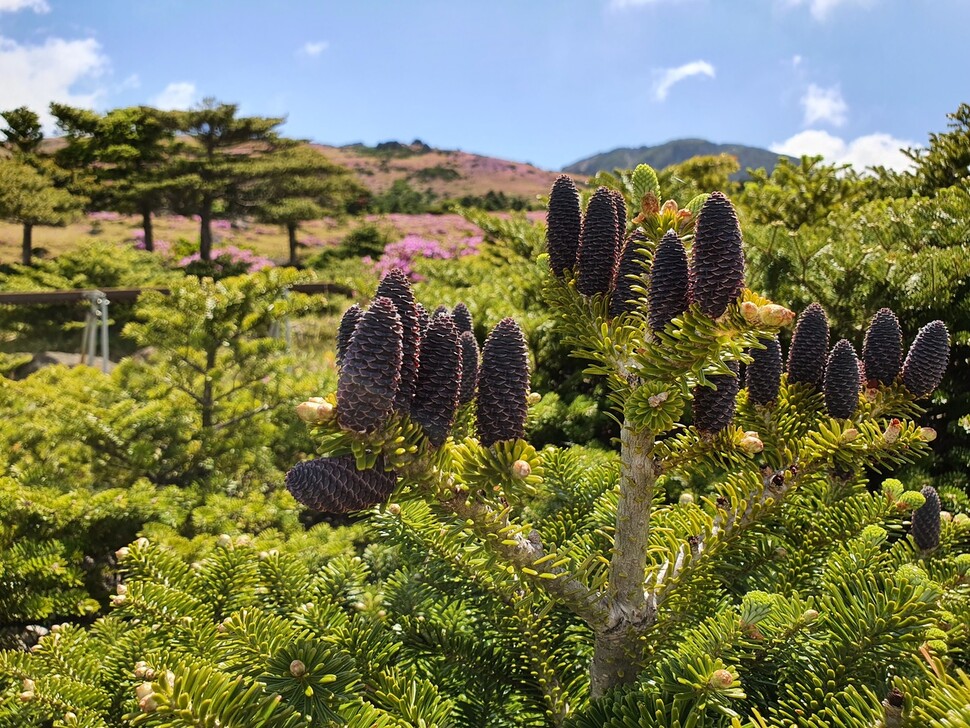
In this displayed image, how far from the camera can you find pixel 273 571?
3.76ft

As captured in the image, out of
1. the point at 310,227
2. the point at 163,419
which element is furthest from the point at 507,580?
the point at 310,227

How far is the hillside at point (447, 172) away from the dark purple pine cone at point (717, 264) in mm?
42167

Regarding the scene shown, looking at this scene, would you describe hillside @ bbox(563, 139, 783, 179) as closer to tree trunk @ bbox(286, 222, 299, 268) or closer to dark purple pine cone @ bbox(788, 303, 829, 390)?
tree trunk @ bbox(286, 222, 299, 268)

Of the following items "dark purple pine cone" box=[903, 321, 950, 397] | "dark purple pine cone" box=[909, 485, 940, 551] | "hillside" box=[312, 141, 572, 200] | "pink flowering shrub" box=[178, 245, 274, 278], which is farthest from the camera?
"hillside" box=[312, 141, 572, 200]

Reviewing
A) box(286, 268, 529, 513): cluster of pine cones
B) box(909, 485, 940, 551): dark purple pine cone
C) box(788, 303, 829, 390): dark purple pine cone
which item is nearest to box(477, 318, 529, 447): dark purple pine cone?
box(286, 268, 529, 513): cluster of pine cones

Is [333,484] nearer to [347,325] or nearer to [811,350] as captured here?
[347,325]

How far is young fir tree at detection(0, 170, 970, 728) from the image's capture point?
67 centimetres

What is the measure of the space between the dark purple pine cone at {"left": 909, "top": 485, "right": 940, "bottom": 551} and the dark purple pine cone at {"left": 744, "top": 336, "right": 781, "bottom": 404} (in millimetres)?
431

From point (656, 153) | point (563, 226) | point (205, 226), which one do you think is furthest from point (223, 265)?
point (656, 153)

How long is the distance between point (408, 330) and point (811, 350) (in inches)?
28.6

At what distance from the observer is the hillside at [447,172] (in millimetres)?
44781

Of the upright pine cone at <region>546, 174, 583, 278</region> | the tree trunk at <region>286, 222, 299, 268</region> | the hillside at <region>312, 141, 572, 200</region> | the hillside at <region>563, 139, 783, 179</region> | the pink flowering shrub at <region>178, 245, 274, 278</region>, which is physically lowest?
the upright pine cone at <region>546, 174, 583, 278</region>

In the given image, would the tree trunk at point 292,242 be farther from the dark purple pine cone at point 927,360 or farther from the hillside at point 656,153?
the hillside at point 656,153

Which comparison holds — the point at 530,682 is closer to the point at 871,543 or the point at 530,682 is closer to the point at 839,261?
the point at 871,543
